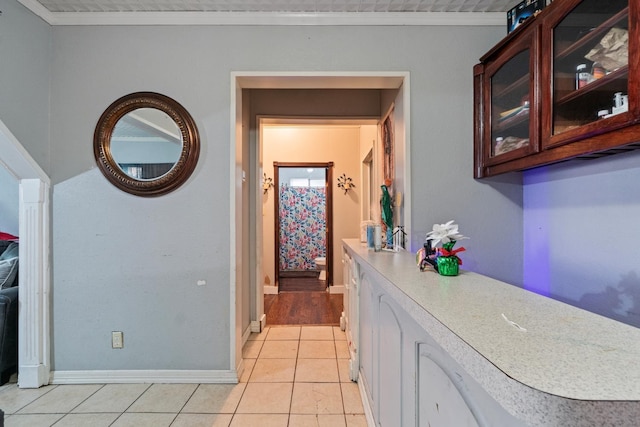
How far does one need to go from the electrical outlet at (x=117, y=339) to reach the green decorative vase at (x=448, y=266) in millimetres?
2145

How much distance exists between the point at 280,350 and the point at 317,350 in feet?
1.06

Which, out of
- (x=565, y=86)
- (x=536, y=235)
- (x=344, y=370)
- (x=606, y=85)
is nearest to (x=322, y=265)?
(x=344, y=370)

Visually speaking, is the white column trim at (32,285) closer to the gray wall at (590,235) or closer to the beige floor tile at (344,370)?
the beige floor tile at (344,370)

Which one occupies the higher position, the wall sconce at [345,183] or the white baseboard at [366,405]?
the wall sconce at [345,183]

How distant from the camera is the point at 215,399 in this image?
1951 millimetres

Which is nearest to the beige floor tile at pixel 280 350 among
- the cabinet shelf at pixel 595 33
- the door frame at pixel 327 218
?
the door frame at pixel 327 218

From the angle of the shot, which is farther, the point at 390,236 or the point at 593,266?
the point at 390,236

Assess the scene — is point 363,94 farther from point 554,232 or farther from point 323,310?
point 323,310

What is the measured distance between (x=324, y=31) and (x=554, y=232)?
193 centimetres

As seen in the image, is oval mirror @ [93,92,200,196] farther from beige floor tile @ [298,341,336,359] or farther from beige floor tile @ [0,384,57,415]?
beige floor tile @ [298,341,336,359]

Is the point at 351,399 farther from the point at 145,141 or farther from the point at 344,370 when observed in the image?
the point at 145,141

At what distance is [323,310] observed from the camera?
12.7 ft

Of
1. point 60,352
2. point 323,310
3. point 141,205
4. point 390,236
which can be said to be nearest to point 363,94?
point 390,236

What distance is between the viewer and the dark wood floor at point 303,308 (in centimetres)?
347
